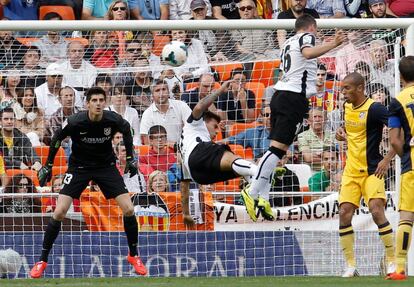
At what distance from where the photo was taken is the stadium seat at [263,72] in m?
15.0

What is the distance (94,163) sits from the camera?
44.5 feet

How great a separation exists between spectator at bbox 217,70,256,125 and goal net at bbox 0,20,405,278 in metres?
0.02

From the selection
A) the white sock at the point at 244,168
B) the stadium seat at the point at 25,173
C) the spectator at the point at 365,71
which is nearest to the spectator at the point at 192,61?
the spectator at the point at 365,71

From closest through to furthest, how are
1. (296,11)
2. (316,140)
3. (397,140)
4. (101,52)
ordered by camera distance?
(397,140), (316,140), (101,52), (296,11)

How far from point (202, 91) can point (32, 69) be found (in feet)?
7.65

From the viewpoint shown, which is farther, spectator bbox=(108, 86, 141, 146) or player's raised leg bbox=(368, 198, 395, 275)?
spectator bbox=(108, 86, 141, 146)

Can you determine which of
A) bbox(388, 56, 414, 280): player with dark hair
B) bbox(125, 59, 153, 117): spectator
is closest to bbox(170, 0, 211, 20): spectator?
bbox(125, 59, 153, 117): spectator

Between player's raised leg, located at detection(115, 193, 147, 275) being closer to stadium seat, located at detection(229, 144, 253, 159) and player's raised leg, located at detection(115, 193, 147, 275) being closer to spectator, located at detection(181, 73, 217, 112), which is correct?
stadium seat, located at detection(229, 144, 253, 159)

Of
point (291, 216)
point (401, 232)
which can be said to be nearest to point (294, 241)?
point (291, 216)

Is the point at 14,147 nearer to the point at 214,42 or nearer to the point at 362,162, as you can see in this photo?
the point at 214,42

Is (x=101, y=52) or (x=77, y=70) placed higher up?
(x=101, y=52)

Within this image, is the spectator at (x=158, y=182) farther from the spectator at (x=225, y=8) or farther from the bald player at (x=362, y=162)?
the spectator at (x=225, y=8)

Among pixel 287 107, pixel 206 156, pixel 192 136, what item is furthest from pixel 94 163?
pixel 287 107

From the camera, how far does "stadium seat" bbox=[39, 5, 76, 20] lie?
17.8 meters
